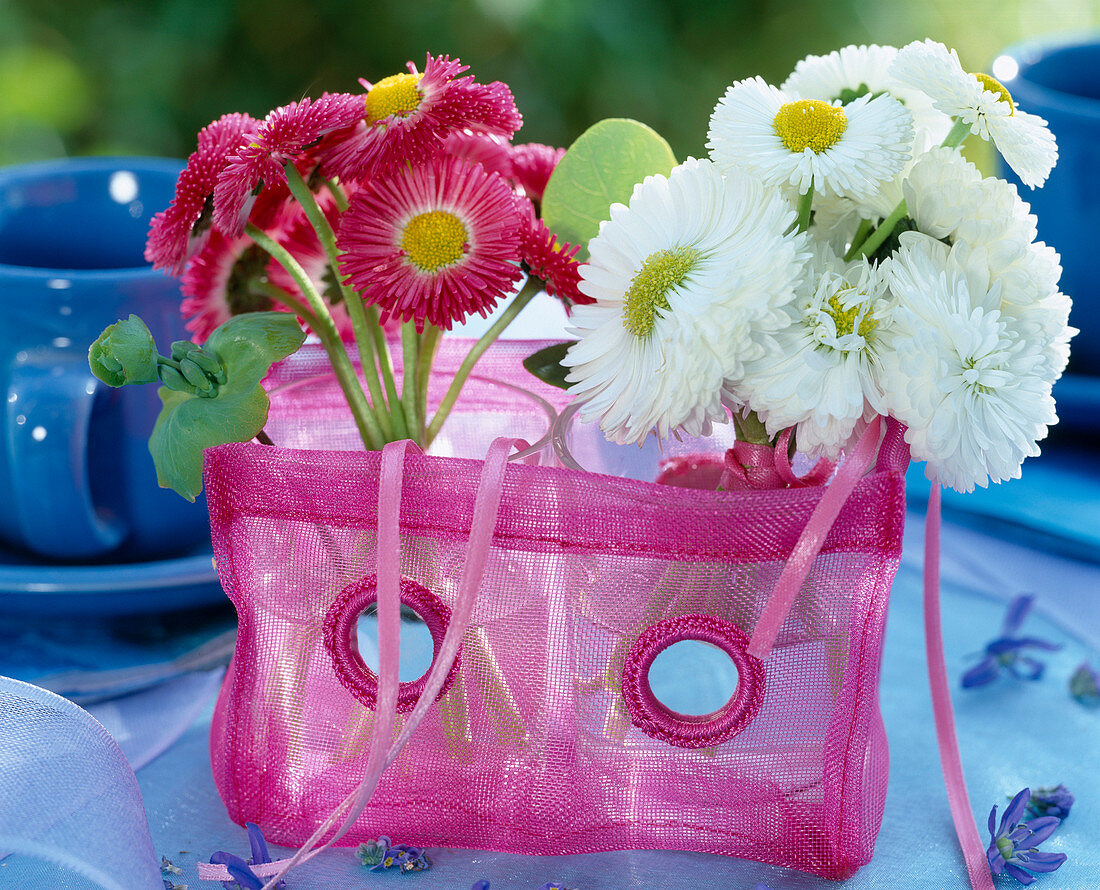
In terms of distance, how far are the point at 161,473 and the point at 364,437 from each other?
0.07 m

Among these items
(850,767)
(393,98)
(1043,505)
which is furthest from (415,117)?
(1043,505)

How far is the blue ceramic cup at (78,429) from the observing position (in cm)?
44

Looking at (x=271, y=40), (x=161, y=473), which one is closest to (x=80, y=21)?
(x=271, y=40)

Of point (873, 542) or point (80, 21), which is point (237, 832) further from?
point (80, 21)

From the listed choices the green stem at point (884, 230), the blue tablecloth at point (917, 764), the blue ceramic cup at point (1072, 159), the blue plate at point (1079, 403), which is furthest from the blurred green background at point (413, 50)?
the green stem at point (884, 230)

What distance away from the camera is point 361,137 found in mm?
367

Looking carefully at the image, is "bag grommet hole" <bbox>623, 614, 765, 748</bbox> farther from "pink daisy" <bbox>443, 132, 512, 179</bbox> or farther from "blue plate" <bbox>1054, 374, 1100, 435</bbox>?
"blue plate" <bbox>1054, 374, 1100, 435</bbox>

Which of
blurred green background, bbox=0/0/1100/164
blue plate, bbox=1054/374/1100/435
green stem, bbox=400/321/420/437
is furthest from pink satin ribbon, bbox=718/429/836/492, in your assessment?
blurred green background, bbox=0/0/1100/164

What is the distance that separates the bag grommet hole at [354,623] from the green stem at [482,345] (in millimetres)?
60

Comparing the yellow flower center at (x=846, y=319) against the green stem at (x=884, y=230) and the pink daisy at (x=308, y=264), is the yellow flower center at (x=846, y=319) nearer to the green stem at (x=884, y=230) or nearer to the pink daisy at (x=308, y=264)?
the green stem at (x=884, y=230)

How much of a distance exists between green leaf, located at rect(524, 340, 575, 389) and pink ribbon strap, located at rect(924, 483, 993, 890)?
13cm

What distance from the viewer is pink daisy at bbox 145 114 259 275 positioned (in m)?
0.37

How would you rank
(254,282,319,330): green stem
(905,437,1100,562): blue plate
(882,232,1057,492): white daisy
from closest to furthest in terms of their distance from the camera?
(882,232,1057,492): white daisy < (254,282,319,330): green stem < (905,437,1100,562): blue plate

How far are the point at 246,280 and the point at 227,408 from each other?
7 centimetres
